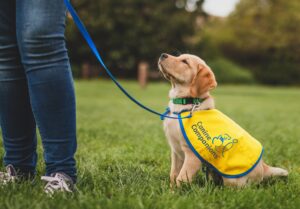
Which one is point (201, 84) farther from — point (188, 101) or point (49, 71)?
point (49, 71)

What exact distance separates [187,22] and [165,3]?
231cm

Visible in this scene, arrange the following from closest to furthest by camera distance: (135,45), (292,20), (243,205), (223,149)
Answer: (243,205) < (223,149) < (135,45) < (292,20)

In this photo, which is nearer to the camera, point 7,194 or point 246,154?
point 7,194

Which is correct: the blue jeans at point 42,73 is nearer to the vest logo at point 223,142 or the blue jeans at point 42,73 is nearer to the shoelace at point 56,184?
the shoelace at point 56,184

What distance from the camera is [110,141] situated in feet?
15.5

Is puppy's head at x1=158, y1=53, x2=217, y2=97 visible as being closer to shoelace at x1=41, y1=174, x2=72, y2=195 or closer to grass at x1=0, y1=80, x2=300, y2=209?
grass at x1=0, y1=80, x2=300, y2=209

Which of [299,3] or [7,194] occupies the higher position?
[299,3]

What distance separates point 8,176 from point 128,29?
102 feet

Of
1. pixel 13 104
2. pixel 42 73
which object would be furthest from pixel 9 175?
pixel 42 73

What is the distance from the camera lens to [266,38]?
39969 mm

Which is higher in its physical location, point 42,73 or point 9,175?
point 42,73

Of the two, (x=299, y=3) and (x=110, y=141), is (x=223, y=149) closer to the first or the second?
(x=110, y=141)

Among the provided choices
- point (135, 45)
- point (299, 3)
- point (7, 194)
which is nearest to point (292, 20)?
point (299, 3)

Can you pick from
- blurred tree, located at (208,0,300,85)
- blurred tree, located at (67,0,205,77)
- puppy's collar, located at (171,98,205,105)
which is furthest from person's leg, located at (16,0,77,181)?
blurred tree, located at (208,0,300,85)
